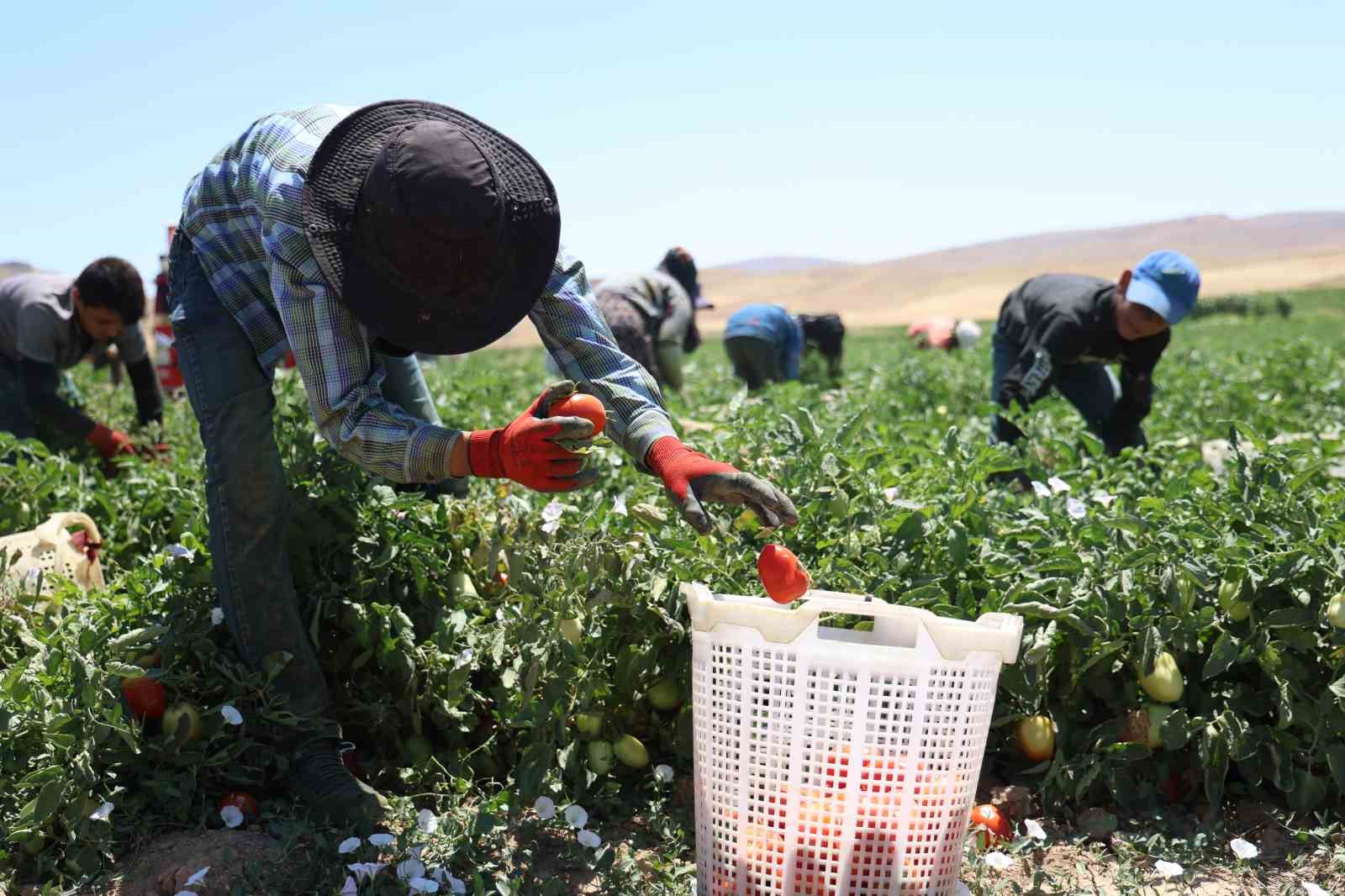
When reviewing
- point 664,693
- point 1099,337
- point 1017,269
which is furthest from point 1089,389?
point 1017,269

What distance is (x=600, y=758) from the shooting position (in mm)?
2555

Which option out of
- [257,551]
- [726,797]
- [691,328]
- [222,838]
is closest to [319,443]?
[257,551]

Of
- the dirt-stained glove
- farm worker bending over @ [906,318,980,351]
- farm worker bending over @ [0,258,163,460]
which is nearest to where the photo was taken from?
farm worker bending over @ [0,258,163,460]

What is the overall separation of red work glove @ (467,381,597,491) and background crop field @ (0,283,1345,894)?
48 centimetres

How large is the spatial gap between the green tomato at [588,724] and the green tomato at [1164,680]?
3.73 feet

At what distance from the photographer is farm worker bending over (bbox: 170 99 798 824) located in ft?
6.61

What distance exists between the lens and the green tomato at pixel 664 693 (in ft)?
8.61

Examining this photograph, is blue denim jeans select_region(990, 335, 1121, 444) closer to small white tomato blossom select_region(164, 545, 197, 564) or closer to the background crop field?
the background crop field

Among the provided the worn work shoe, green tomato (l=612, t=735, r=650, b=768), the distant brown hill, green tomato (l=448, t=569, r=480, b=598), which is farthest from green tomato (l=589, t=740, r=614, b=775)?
the distant brown hill

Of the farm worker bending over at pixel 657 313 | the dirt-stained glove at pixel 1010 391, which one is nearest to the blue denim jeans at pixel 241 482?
the dirt-stained glove at pixel 1010 391

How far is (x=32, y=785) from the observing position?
2262 mm

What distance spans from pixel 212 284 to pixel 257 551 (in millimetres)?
564

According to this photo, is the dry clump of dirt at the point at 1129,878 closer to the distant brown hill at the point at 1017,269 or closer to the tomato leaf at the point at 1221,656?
the tomato leaf at the point at 1221,656

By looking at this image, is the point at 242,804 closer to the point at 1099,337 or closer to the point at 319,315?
the point at 319,315
